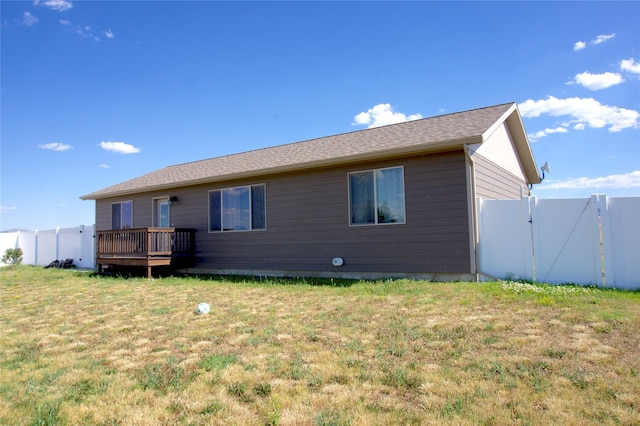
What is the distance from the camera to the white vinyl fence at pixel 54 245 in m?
16.2

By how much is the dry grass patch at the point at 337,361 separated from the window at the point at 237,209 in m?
4.38

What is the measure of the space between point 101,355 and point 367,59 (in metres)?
11.1

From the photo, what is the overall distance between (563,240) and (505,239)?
98cm

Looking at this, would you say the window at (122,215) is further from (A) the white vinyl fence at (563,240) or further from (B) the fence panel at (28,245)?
(A) the white vinyl fence at (563,240)

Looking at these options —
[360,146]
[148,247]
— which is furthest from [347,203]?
[148,247]

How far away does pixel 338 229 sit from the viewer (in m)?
9.23

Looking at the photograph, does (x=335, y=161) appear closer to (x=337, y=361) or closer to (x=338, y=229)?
(x=338, y=229)

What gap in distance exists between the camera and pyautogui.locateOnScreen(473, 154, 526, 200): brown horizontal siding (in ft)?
27.4

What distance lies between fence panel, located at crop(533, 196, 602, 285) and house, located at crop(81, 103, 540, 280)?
124 cm

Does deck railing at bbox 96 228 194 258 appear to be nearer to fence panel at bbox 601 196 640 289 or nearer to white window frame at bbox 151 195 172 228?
white window frame at bbox 151 195 172 228

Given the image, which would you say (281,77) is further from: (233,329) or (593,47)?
(233,329)

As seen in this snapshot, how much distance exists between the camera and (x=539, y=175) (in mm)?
13680

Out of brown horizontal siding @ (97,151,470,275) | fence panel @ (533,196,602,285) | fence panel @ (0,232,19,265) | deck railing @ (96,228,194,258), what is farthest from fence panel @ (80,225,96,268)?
fence panel @ (533,196,602,285)

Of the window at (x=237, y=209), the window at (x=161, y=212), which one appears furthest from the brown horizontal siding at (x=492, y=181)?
the window at (x=161, y=212)
